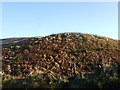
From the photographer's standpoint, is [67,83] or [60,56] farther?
[60,56]

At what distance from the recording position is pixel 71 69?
25.0 m

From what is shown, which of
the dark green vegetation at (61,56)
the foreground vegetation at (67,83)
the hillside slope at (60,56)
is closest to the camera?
the foreground vegetation at (67,83)

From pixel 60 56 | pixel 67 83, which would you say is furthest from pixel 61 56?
pixel 67 83

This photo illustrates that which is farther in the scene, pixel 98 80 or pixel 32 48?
pixel 32 48

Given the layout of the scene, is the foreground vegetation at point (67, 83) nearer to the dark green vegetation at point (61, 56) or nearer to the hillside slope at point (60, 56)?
the dark green vegetation at point (61, 56)

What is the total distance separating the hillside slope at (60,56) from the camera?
24570 mm

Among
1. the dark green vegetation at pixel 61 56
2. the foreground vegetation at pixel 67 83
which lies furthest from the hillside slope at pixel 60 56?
the foreground vegetation at pixel 67 83

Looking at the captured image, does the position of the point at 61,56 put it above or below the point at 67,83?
above

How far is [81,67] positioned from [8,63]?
10.7 meters

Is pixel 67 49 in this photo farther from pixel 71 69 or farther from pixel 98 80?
pixel 98 80

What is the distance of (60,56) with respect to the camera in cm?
2923

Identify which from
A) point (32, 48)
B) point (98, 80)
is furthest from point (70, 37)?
point (98, 80)

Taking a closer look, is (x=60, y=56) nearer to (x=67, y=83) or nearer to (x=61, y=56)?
(x=61, y=56)

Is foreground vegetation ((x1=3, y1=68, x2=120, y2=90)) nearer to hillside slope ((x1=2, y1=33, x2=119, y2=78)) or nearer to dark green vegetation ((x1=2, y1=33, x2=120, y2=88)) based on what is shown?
dark green vegetation ((x1=2, y1=33, x2=120, y2=88))
